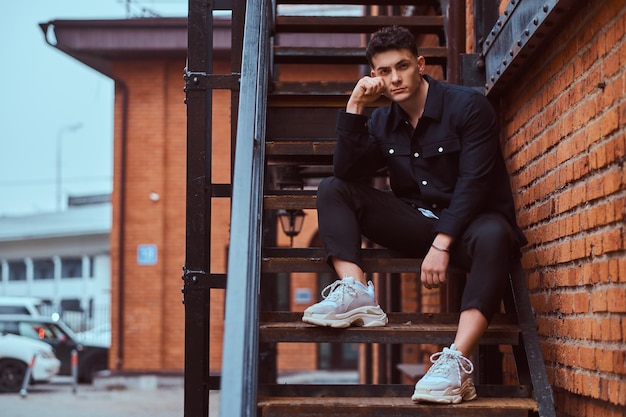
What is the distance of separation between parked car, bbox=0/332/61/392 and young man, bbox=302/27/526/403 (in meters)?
14.4

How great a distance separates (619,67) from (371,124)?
1335mm

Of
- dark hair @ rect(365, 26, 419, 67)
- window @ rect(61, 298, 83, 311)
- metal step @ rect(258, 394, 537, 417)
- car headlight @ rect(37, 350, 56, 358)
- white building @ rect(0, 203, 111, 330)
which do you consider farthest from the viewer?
white building @ rect(0, 203, 111, 330)

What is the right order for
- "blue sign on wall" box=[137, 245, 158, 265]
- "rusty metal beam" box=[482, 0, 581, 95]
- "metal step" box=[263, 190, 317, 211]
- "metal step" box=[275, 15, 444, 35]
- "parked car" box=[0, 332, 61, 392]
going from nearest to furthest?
"rusty metal beam" box=[482, 0, 581, 95], "metal step" box=[263, 190, 317, 211], "metal step" box=[275, 15, 444, 35], "parked car" box=[0, 332, 61, 392], "blue sign on wall" box=[137, 245, 158, 265]

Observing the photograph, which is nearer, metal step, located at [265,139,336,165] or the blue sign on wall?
metal step, located at [265,139,336,165]

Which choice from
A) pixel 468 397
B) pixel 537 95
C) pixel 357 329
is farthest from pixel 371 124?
pixel 468 397

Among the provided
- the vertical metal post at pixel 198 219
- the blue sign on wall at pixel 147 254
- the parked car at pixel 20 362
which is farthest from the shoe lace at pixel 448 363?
the blue sign on wall at pixel 147 254

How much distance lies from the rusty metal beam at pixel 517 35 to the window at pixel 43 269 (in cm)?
3455

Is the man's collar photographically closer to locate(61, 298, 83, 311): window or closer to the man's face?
the man's face

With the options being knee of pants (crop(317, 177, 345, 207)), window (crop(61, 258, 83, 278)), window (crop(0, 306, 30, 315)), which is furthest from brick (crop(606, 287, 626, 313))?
window (crop(61, 258, 83, 278))

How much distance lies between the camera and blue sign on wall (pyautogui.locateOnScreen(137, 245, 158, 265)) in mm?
18516

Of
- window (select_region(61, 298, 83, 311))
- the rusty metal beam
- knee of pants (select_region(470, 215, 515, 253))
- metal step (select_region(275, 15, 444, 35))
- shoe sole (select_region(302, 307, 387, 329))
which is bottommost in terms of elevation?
window (select_region(61, 298, 83, 311))

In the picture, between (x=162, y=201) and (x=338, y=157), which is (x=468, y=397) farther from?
(x=162, y=201)

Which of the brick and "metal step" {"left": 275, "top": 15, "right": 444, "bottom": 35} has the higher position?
"metal step" {"left": 275, "top": 15, "right": 444, "bottom": 35}

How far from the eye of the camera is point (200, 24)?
4.71 meters
